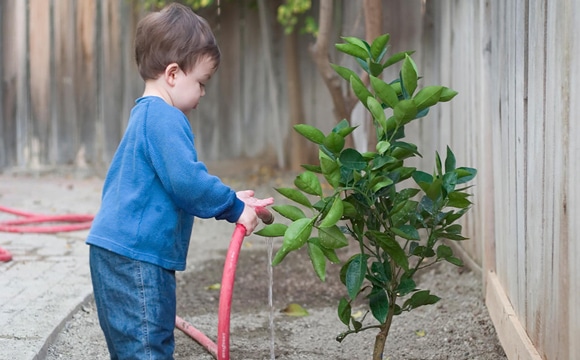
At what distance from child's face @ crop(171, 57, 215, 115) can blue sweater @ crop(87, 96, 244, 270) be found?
9 cm

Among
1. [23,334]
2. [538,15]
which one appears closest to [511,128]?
Answer: [538,15]

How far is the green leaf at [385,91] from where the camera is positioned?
256cm

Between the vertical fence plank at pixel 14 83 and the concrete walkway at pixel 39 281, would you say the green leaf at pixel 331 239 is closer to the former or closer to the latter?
the concrete walkway at pixel 39 281

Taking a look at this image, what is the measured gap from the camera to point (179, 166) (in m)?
2.60

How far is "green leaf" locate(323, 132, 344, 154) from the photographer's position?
8.40 ft

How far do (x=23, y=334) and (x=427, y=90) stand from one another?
1.87 meters

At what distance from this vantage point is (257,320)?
165 inches

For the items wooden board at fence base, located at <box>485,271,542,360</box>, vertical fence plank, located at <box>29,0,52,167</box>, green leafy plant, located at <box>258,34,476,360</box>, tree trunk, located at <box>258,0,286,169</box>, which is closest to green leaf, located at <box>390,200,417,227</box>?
green leafy plant, located at <box>258,34,476,360</box>

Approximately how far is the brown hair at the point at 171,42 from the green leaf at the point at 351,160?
573 millimetres

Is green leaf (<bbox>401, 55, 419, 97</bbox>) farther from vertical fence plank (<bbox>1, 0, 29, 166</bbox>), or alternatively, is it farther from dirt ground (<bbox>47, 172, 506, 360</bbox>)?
vertical fence plank (<bbox>1, 0, 29, 166</bbox>)

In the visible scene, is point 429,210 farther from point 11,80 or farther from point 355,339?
point 11,80

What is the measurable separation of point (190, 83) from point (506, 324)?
60.6 inches

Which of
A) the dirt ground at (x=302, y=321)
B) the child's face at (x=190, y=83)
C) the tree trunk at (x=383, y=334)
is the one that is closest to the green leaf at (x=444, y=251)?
the tree trunk at (x=383, y=334)

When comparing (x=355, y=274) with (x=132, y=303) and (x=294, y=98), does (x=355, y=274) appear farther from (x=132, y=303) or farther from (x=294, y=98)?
(x=294, y=98)
